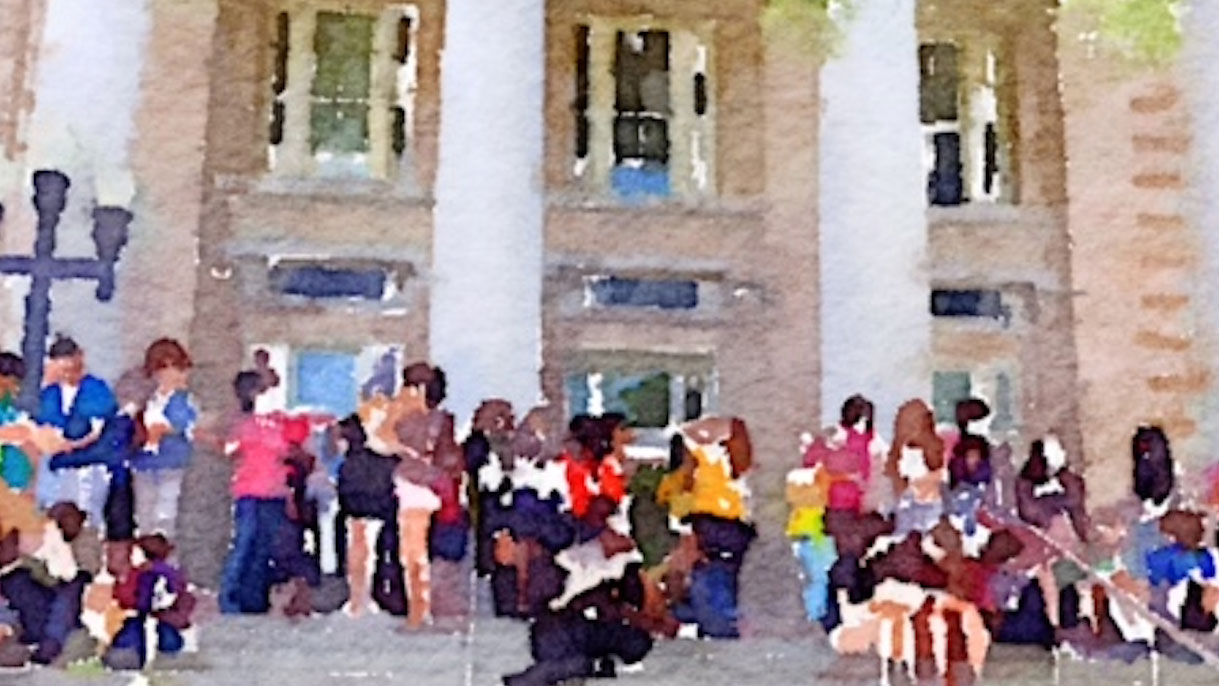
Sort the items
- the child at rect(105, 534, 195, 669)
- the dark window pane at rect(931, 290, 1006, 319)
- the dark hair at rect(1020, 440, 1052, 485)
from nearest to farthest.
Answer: the child at rect(105, 534, 195, 669) < the dark hair at rect(1020, 440, 1052, 485) < the dark window pane at rect(931, 290, 1006, 319)

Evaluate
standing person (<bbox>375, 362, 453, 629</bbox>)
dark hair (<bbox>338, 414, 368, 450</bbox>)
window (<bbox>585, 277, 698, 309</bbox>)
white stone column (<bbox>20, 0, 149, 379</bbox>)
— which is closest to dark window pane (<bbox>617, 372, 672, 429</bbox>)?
window (<bbox>585, 277, 698, 309</bbox>)

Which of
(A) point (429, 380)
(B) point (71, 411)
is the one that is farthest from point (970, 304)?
(B) point (71, 411)

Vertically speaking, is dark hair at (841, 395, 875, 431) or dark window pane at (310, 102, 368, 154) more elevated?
dark window pane at (310, 102, 368, 154)

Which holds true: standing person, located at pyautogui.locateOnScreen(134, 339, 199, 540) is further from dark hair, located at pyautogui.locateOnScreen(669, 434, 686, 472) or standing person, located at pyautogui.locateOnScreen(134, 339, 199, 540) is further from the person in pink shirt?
the person in pink shirt

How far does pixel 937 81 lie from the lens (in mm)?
2570

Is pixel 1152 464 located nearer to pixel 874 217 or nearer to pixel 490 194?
pixel 874 217

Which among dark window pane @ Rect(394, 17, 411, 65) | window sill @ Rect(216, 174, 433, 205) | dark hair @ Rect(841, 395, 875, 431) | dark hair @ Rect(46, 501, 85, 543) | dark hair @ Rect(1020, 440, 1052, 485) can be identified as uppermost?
dark window pane @ Rect(394, 17, 411, 65)

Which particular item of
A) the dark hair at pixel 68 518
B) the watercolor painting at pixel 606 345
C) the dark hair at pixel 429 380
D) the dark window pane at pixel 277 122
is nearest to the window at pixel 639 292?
the watercolor painting at pixel 606 345

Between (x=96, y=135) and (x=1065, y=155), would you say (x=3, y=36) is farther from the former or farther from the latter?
(x=1065, y=155)

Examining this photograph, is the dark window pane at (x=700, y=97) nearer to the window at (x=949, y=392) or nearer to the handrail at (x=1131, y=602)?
the window at (x=949, y=392)

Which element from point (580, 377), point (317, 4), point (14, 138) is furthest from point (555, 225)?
point (14, 138)

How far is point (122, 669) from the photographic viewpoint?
6.98 feet

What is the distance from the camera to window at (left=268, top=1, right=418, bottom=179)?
8.16ft

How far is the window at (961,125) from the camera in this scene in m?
2.50
